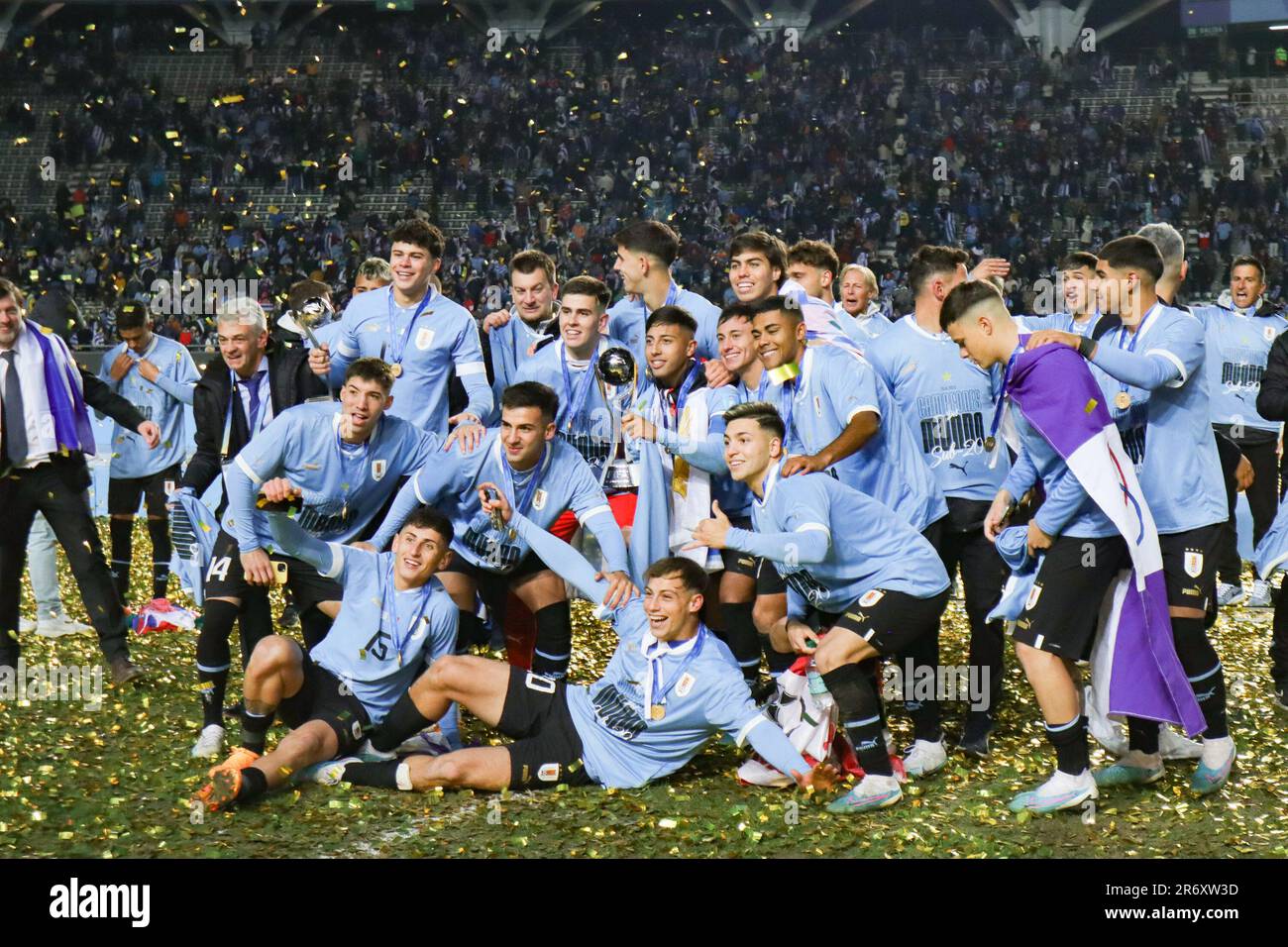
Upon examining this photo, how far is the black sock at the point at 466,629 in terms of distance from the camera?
5.67m

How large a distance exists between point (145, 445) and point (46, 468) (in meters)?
2.23

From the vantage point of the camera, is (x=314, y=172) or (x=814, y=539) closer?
(x=814, y=539)

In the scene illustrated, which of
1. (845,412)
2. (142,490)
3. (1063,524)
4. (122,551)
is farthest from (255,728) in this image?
(142,490)

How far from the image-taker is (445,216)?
2473cm

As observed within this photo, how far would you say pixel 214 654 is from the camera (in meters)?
5.70

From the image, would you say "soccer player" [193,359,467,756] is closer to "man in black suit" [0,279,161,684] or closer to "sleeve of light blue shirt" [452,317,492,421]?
"sleeve of light blue shirt" [452,317,492,421]

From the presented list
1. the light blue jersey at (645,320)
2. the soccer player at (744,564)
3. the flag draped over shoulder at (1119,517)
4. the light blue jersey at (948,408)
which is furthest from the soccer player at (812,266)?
the flag draped over shoulder at (1119,517)

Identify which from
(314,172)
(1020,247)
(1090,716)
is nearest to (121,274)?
(314,172)

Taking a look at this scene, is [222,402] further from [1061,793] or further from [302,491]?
[1061,793]

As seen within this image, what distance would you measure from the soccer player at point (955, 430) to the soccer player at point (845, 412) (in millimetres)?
300

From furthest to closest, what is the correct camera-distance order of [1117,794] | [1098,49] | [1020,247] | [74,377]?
[1098,49], [1020,247], [74,377], [1117,794]

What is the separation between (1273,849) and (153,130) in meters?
24.9

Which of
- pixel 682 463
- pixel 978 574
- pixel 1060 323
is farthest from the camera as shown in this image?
pixel 1060 323

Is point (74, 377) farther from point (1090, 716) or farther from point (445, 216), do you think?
point (445, 216)
